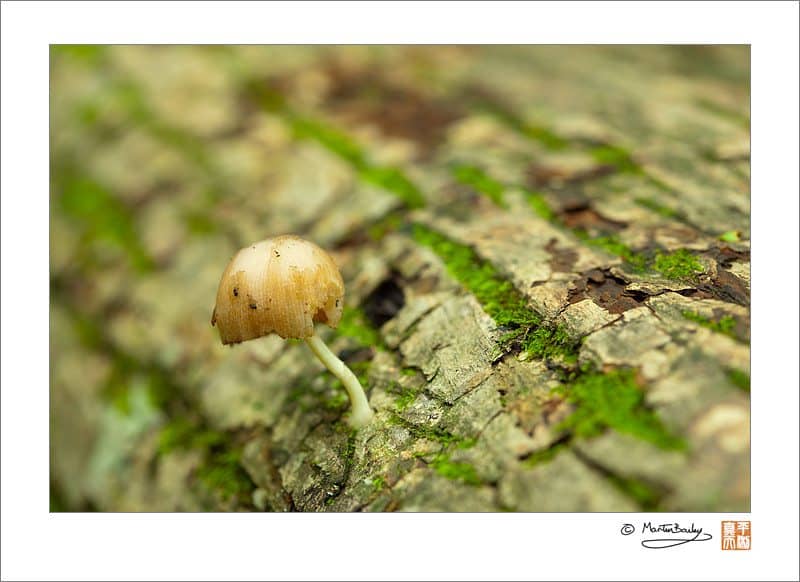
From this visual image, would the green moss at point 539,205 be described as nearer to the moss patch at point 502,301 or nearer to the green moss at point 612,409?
the moss patch at point 502,301

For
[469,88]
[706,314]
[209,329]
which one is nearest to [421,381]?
[706,314]

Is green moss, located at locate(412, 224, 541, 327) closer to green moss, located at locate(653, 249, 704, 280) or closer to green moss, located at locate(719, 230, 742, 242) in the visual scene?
green moss, located at locate(653, 249, 704, 280)

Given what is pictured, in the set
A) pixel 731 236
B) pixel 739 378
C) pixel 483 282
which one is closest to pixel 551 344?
pixel 483 282

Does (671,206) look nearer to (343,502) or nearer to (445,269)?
(445,269)

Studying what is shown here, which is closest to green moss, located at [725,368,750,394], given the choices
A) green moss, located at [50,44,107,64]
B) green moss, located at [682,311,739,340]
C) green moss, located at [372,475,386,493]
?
green moss, located at [682,311,739,340]

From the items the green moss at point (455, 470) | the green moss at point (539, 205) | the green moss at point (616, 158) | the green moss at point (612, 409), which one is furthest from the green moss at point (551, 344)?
the green moss at point (616, 158)

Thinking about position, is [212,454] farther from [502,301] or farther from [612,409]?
[612,409]

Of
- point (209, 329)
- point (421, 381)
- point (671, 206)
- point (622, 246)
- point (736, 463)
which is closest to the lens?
point (736, 463)
